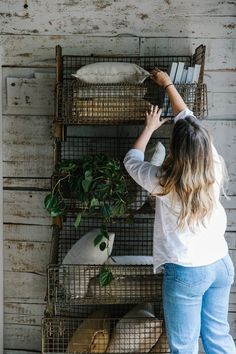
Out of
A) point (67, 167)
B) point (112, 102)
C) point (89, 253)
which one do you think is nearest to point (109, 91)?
point (112, 102)

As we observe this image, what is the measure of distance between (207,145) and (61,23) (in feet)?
3.49

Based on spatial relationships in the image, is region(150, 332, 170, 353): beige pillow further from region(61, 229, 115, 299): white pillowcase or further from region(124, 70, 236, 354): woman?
region(61, 229, 115, 299): white pillowcase

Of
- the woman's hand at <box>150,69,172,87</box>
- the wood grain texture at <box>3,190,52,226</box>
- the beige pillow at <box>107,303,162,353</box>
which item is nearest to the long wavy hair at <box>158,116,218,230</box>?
the woman's hand at <box>150,69,172,87</box>

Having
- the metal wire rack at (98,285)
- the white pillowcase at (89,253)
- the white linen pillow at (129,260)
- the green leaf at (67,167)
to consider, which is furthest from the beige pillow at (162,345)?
the green leaf at (67,167)

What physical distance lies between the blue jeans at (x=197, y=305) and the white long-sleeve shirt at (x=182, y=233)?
0.13 feet

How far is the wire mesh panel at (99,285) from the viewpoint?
196cm

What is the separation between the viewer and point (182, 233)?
5.42 ft

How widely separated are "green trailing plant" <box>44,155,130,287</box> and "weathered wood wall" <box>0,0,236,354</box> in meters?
0.37

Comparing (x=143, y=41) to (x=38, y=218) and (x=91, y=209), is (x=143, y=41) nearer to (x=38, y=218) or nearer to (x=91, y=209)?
(x=91, y=209)

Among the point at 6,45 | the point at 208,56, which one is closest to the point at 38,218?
the point at 6,45

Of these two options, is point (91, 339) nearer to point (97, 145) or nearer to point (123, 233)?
point (123, 233)

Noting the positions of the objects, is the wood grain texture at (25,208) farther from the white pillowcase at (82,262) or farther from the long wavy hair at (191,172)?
the long wavy hair at (191,172)

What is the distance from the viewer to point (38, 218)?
7.63 feet

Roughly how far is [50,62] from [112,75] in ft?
1.44
